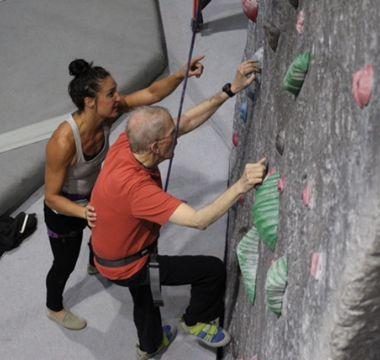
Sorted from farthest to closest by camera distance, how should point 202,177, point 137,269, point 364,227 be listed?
point 202,177 < point 137,269 < point 364,227

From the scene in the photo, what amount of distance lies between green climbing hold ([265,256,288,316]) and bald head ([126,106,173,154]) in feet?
2.02

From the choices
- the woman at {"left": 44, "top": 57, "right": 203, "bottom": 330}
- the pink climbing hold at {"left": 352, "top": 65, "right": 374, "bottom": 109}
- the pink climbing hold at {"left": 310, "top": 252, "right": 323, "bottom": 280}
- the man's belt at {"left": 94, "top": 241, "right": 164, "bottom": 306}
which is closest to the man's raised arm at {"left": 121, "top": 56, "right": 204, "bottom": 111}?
the woman at {"left": 44, "top": 57, "right": 203, "bottom": 330}

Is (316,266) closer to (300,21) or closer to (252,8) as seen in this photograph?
(300,21)

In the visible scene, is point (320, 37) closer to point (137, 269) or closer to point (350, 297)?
point (350, 297)

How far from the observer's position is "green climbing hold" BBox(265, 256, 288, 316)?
1663 mm

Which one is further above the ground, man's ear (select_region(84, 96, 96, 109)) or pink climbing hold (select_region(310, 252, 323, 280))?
pink climbing hold (select_region(310, 252, 323, 280))

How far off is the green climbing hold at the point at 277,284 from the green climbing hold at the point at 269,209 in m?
0.15

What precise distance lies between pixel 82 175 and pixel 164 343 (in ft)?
2.77

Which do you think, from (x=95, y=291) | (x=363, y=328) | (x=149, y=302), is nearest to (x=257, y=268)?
(x=149, y=302)

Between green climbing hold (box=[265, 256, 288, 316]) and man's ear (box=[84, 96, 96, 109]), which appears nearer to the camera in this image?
green climbing hold (box=[265, 256, 288, 316])

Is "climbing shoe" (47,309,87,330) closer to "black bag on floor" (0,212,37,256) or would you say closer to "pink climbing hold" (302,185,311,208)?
"black bag on floor" (0,212,37,256)

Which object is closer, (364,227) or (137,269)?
(364,227)

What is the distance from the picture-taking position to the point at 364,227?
1.11m

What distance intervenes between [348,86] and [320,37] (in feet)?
0.85
